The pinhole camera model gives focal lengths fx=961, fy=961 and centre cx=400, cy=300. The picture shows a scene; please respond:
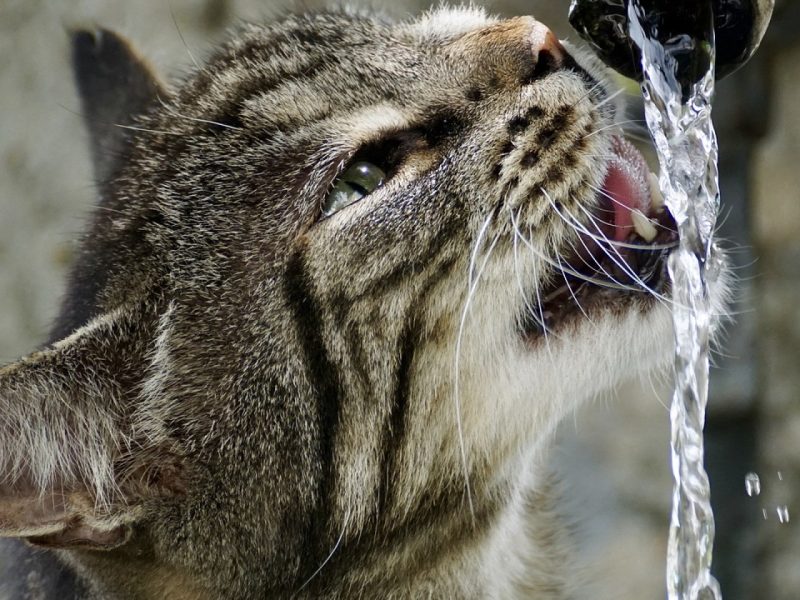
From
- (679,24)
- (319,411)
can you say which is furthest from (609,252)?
(319,411)

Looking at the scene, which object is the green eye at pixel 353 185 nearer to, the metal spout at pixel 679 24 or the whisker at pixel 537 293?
the whisker at pixel 537 293

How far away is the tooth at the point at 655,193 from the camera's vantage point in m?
1.59

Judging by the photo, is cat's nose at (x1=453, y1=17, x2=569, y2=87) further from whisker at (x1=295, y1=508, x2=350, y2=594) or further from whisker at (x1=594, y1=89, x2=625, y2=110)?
whisker at (x1=295, y1=508, x2=350, y2=594)

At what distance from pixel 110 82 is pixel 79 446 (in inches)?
38.9

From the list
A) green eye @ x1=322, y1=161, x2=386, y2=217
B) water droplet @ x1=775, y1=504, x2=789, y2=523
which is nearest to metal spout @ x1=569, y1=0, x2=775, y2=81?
green eye @ x1=322, y1=161, x2=386, y2=217

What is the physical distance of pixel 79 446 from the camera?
140cm

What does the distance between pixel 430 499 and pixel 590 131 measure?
638mm

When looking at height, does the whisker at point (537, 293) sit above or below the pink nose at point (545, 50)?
below

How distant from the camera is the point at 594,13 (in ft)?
4.76

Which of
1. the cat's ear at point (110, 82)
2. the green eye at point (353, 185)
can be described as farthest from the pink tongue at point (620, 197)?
the cat's ear at point (110, 82)

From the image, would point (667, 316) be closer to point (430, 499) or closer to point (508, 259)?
point (508, 259)

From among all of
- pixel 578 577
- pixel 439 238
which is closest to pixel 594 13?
pixel 439 238

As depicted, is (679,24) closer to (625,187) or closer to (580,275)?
(625,187)

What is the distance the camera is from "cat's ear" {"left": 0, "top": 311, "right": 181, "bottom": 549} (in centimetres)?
131
